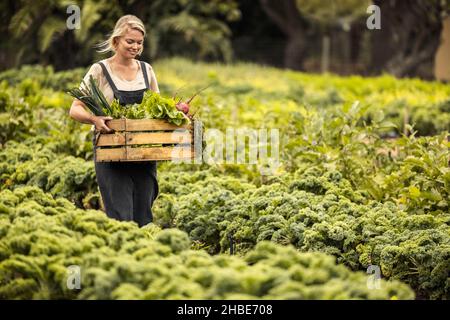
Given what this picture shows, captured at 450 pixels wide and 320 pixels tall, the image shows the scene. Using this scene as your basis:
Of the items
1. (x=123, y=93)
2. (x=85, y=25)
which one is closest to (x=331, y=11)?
(x=85, y=25)

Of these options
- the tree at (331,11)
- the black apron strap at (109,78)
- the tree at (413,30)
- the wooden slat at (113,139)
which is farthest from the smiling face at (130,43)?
the tree at (331,11)

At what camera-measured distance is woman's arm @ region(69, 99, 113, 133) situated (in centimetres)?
604

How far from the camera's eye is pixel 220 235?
24.3ft

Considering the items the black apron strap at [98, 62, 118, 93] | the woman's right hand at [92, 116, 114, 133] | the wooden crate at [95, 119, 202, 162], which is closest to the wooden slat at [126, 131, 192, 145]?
the wooden crate at [95, 119, 202, 162]

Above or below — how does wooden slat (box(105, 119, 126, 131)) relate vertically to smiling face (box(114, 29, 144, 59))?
below

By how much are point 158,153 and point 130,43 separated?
0.72 meters

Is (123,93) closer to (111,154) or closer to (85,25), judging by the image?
(111,154)

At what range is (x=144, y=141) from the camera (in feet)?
19.9

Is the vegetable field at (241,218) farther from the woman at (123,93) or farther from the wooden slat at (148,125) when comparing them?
the wooden slat at (148,125)

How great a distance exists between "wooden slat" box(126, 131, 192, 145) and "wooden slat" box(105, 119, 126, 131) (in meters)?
0.07

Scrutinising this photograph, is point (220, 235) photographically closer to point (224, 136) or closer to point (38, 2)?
point (224, 136)

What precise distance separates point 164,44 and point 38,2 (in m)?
11.5

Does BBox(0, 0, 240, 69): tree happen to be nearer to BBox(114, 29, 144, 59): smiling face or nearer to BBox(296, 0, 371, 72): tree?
BBox(114, 29, 144, 59): smiling face

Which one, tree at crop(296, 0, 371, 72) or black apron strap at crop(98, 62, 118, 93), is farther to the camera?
tree at crop(296, 0, 371, 72)
